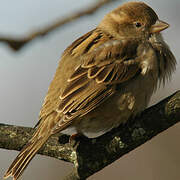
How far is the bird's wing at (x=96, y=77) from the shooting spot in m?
5.07

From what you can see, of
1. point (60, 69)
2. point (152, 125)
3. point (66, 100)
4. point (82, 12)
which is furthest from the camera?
point (60, 69)

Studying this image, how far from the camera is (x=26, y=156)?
4.87m

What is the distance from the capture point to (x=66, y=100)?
5105 mm

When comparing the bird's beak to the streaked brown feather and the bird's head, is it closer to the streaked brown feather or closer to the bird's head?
the bird's head

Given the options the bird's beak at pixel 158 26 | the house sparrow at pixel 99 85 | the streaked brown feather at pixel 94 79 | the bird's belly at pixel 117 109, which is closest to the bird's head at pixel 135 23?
the bird's beak at pixel 158 26

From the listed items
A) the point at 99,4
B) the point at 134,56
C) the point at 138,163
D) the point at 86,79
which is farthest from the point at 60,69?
the point at 138,163

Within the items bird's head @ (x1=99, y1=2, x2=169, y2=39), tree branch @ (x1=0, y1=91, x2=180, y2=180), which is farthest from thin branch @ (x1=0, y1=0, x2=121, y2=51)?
bird's head @ (x1=99, y1=2, x2=169, y2=39)

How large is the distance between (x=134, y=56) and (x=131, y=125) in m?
0.81

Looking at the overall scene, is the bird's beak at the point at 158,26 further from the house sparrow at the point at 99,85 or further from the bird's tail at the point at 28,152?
the bird's tail at the point at 28,152

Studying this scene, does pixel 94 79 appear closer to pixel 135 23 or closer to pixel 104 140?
pixel 104 140

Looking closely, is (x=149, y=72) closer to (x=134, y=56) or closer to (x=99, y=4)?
(x=134, y=56)

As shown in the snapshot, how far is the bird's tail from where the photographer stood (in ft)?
15.9

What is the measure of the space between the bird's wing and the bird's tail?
0.23m

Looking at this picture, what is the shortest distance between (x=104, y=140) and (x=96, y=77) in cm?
67
